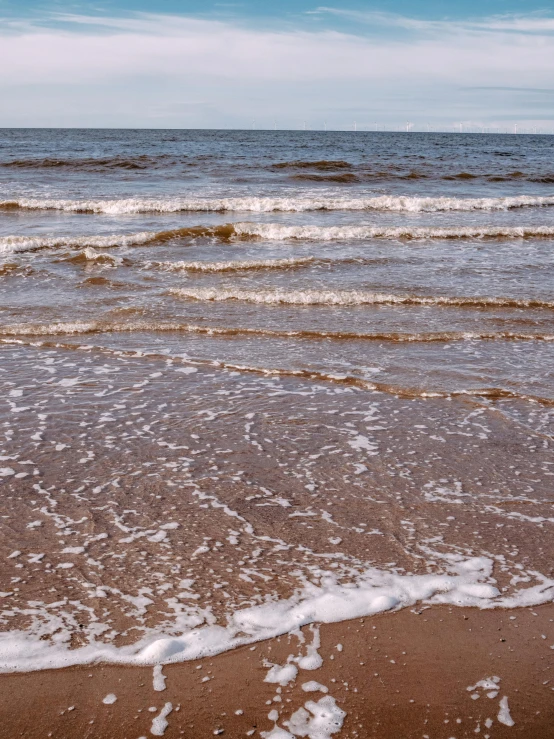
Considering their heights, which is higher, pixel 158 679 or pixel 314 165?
pixel 314 165

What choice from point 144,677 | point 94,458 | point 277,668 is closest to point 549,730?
point 277,668

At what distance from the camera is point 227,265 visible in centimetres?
1187

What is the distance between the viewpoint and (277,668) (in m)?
2.86

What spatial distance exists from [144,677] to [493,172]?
35.1m

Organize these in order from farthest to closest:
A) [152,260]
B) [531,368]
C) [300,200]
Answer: [300,200] < [152,260] < [531,368]

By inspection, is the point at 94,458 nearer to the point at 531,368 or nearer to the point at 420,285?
the point at 531,368

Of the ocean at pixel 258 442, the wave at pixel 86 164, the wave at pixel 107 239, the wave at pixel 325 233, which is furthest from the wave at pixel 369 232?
the wave at pixel 86 164

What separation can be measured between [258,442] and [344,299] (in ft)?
16.2

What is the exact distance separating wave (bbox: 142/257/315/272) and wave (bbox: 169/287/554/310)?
1.93m

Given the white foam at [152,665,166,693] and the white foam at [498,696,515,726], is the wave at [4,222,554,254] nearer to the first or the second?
the white foam at [152,665,166,693]

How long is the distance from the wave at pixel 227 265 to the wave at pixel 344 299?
1.93 metres

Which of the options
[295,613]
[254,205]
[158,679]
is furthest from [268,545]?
[254,205]

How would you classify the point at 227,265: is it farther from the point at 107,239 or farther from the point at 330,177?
the point at 330,177

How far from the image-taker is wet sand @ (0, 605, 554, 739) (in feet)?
8.41
